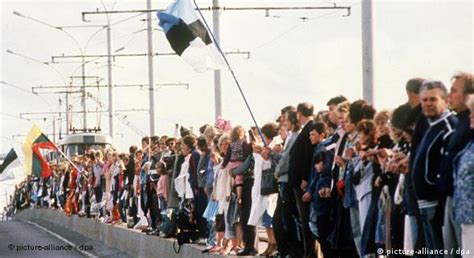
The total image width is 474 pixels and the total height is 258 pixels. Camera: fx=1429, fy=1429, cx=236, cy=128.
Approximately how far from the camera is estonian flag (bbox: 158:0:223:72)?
1916cm

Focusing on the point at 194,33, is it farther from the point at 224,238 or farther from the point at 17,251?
the point at 17,251

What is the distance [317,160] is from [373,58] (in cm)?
604

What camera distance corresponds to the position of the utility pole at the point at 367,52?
19.9m

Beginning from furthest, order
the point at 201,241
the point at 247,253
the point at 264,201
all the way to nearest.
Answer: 1. the point at 201,241
2. the point at 247,253
3. the point at 264,201

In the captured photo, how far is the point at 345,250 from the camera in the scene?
13.8 m

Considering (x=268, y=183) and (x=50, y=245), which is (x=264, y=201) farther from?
(x=50, y=245)

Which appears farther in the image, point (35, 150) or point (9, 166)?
point (9, 166)

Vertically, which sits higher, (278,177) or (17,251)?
(278,177)

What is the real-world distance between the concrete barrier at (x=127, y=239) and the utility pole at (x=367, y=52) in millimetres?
3230

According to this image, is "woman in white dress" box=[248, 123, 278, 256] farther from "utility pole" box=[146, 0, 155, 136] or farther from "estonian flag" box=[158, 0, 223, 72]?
"utility pole" box=[146, 0, 155, 136]

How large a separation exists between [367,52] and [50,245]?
49.0 ft

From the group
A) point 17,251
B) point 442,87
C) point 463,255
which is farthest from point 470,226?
point 17,251

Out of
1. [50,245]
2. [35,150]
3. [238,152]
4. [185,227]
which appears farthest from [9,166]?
[238,152]

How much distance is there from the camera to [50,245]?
109ft
